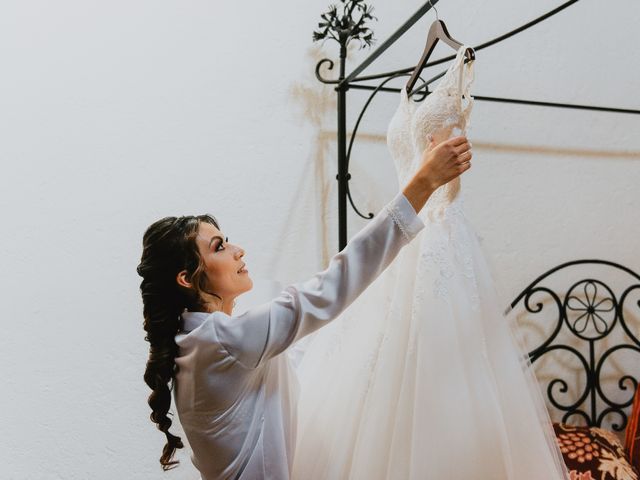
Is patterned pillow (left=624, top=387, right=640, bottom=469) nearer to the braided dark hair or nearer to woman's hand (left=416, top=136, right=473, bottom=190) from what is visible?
woman's hand (left=416, top=136, right=473, bottom=190)

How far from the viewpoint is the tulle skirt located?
868mm

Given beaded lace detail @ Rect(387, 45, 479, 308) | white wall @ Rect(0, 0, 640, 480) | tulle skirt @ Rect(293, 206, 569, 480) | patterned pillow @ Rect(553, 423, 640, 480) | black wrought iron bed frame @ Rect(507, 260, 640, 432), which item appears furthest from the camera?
black wrought iron bed frame @ Rect(507, 260, 640, 432)

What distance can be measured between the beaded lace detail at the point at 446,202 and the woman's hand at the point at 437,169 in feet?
0.40

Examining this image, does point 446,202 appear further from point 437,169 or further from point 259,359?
point 259,359

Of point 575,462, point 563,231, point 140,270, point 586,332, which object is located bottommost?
point 575,462

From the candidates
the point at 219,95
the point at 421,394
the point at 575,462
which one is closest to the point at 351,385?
the point at 421,394

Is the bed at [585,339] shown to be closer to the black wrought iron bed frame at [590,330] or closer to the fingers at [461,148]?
the black wrought iron bed frame at [590,330]

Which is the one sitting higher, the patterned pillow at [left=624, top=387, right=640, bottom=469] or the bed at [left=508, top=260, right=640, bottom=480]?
the bed at [left=508, top=260, right=640, bottom=480]

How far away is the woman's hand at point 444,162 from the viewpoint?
909mm

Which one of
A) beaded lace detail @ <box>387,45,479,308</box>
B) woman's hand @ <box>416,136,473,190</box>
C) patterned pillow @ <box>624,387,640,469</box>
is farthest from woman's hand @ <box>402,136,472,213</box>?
patterned pillow @ <box>624,387,640,469</box>

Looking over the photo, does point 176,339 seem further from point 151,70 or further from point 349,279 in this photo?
point 151,70

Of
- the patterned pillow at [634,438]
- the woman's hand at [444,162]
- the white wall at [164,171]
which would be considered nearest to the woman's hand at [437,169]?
the woman's hand at [444,162]

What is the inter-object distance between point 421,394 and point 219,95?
1.27m

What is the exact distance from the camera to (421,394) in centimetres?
90
